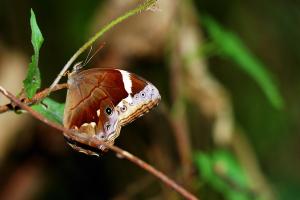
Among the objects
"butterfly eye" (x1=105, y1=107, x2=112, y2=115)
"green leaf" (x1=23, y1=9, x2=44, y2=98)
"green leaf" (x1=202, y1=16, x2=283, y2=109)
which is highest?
"green leaf" (x1=23, y1=9, x2=44, y2=98)

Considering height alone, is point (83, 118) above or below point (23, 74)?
above

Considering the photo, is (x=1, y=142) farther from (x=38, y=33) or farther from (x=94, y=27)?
(x=38, y=33)

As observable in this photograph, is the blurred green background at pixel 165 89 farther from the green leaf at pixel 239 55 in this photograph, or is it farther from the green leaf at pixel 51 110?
the green leaf at pixel 51 110

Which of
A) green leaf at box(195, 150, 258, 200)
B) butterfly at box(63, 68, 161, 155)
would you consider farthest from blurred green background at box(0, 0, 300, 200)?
butterfly at box(63, 68, 161, 155)

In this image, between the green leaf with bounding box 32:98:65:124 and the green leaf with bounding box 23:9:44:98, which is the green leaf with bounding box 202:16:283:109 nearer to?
the green leaf with bounding box 32:98:65:124

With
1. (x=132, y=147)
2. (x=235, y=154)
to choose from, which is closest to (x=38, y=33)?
(x=235, y=154)

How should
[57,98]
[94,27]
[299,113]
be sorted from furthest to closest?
[299,113] → [57,98] → [94,27]

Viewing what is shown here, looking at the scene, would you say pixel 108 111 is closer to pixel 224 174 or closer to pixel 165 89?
pixel 224 174
